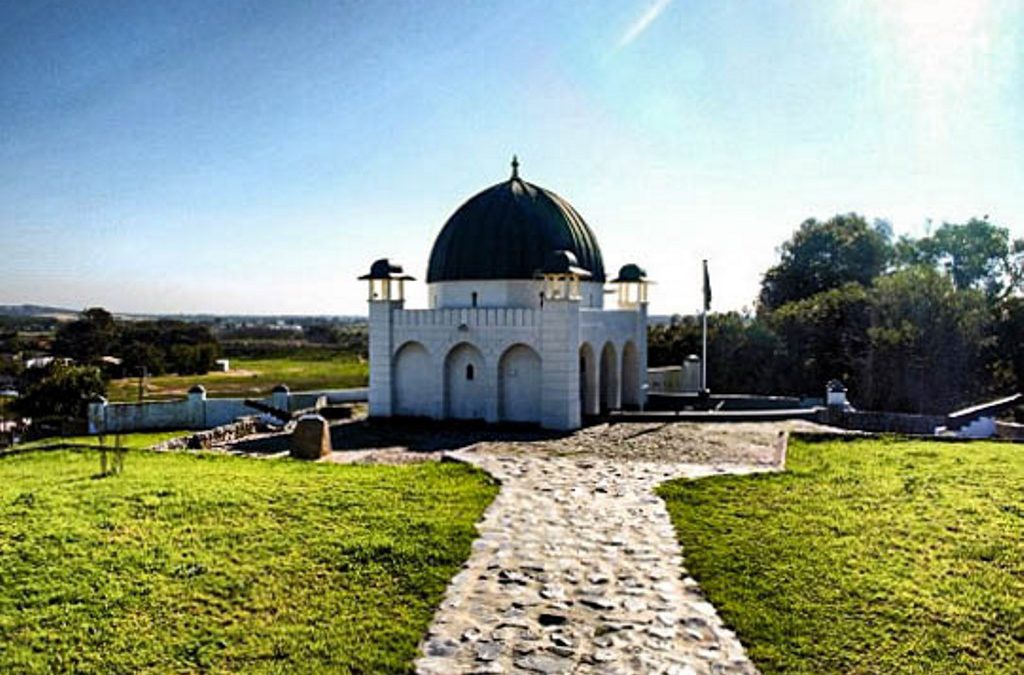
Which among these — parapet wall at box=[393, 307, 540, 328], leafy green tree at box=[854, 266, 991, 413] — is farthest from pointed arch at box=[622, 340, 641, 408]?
leafy green tree at box=[854, 266, 991, 413]

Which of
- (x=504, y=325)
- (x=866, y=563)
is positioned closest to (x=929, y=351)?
(x=504, y=325)

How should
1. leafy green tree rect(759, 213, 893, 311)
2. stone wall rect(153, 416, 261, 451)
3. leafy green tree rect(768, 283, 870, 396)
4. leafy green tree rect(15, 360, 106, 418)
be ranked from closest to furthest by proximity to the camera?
stone wall rect(153, 416, 261, 451)
leafy green tree rect(768, 283, 870, 396)
leafy green tree rect(15, 360, 106, 418)
leafy green tree rect(759, 213, 893, 311)

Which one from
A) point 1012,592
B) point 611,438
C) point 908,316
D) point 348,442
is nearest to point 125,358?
point 348,442

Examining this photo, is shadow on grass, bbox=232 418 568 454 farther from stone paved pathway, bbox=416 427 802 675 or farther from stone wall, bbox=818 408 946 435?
stone wall, bbox=818 408 946 435

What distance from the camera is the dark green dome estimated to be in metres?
19.8

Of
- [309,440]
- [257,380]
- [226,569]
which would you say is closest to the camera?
[226,569]

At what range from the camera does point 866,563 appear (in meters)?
8.05

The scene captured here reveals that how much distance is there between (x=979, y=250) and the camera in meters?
35.6

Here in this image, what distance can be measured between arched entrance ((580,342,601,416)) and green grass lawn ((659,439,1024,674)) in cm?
752

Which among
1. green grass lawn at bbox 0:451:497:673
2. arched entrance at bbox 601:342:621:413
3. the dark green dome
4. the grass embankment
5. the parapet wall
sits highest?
the dark green dome

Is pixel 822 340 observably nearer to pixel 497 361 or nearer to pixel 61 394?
pixel 497 361

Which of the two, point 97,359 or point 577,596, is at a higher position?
point 97,359

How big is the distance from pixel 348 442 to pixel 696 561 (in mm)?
10278

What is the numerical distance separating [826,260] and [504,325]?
26.5 m
